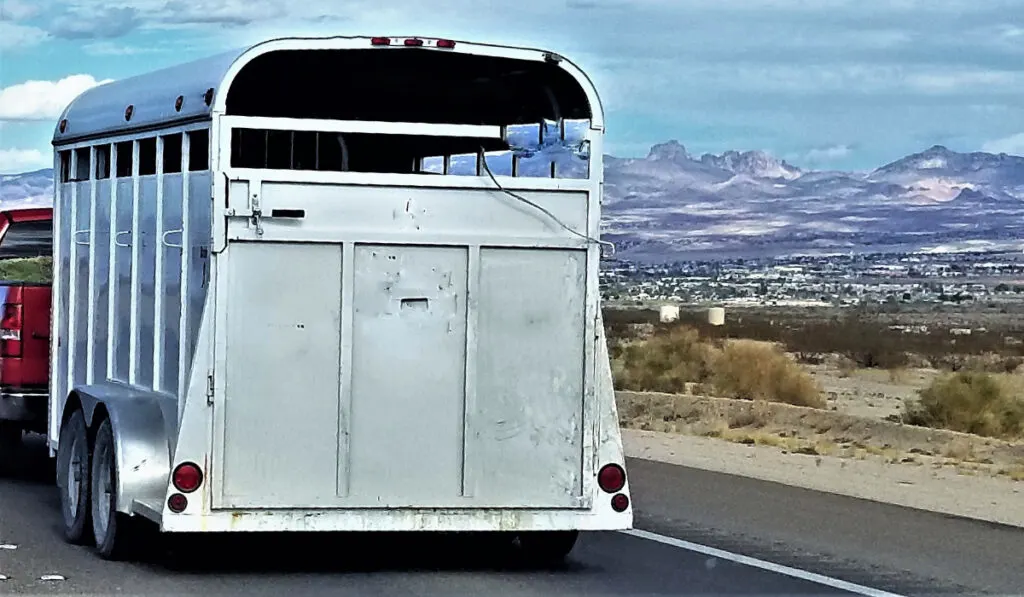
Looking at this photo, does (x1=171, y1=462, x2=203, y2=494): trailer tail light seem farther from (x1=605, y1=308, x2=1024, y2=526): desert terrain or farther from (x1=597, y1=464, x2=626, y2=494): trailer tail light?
(x1=605, y1=308, x2=1024, y2=526): desert terrain

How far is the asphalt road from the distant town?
8586 centimetres

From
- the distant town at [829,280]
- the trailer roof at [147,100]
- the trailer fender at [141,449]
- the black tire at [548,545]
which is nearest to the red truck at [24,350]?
the trailer roof at [147,100]

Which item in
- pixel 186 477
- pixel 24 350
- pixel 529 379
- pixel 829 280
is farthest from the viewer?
pixel 829 280

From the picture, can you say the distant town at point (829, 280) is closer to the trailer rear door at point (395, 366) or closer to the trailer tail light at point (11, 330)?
the trailer tail light at point (11, 330)

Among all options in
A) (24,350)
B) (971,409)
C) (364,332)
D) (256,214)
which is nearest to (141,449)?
(364,332)

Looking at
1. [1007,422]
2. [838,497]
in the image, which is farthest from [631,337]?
[838,497]

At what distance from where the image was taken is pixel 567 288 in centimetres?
1107

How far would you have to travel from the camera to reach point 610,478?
1116cm

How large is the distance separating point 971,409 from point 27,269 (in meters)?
20.0

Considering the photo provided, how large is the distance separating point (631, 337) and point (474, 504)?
166ft

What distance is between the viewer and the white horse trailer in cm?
1059

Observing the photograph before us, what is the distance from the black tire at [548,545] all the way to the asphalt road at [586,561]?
4.1 inches

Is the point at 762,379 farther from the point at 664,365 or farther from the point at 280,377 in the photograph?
the point at 280,377

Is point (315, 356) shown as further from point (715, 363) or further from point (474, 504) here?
point (715, 363)
